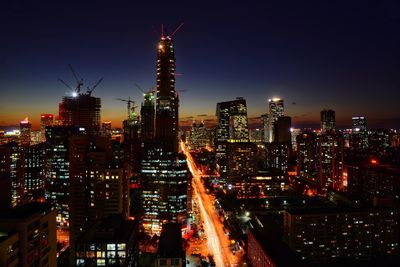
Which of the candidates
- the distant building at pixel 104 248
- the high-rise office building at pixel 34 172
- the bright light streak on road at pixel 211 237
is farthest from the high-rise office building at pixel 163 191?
the high-rise office building at pixel 34 172

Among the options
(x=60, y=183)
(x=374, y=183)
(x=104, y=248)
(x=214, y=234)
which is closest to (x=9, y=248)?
(x=104, y=248)

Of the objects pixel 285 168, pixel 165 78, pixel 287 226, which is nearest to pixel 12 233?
pixel 287 226

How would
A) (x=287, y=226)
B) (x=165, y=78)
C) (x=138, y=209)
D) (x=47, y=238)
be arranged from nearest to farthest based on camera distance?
(x=47, y=238) < (x=287, y=226) < (x=138, y=209) < (x=165, y=78)

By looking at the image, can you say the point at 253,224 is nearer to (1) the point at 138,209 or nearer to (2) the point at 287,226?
(2) the point at 287,226

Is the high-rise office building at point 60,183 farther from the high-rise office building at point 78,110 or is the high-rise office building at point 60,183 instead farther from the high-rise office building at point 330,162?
the high-rise office building at point 330,162

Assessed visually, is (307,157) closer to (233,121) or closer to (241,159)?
(241,159)

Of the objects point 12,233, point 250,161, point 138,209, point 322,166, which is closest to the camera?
point 12,233

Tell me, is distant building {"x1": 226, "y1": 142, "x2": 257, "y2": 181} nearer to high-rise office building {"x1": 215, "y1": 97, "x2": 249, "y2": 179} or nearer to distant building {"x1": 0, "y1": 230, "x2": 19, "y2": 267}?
high-rise office building {"x1": 215, "y1": 97, "x2": 249, "y2": 179}
